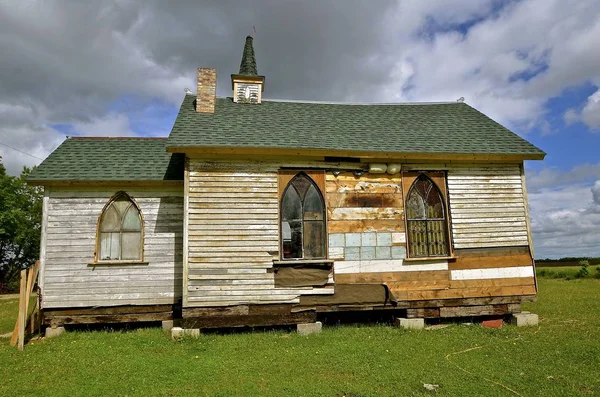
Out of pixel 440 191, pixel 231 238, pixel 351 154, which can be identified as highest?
pixel 351 154

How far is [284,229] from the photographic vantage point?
10.3 metres

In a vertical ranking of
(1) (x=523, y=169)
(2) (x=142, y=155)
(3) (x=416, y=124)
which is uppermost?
(3) (x=416, y=124)

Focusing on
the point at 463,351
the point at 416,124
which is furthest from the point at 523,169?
the point at 463,351

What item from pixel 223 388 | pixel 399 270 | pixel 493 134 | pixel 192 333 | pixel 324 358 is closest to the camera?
pixel 223 388

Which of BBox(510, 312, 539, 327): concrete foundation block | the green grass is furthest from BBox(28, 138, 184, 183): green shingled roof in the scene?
the green grass

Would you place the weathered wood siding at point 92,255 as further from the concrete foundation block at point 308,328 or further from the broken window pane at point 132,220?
the concrete foundation block at point 308,328

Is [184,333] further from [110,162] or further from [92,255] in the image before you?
[110,162]

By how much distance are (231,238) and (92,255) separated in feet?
12.8

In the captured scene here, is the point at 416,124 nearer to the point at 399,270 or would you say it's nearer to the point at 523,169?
the point at 523,169

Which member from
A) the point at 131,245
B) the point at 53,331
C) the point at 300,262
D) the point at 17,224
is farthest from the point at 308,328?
the point at 17,224

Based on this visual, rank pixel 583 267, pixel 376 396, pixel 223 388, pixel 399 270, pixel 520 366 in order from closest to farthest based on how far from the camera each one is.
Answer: pixel 376 396 → pixel 223 388 → pixel 520 366 → pixel 399 270 → pixel 583 267

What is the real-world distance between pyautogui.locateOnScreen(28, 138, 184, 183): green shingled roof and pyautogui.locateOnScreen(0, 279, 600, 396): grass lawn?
406 cm

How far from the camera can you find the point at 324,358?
309 inches

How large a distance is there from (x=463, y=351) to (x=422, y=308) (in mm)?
2354
